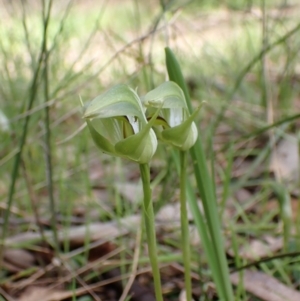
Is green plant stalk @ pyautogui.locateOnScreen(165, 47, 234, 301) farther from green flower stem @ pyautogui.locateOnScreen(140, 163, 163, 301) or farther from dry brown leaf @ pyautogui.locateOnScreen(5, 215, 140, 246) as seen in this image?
dry brown leaf @ pyautogui.locateOnScreen(5, 215, 140, 246)

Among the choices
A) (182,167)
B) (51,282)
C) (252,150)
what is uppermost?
(182,167)

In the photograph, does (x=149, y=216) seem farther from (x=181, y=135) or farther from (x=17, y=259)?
(x=17, y=259)

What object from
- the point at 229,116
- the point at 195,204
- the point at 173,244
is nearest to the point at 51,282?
the point at 173,244

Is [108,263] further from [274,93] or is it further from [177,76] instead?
[274,93]

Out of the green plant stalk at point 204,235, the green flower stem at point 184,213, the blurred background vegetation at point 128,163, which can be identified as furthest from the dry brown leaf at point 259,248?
the green flower stem at point 184,213

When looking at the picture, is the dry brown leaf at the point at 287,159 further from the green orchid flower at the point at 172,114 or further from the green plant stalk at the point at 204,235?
the green orchid flower at the point at 172,114

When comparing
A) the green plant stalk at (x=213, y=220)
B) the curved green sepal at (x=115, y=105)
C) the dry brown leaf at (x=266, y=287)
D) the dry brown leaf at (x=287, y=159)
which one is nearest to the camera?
the curved green sepal at (x=115, y=105)
